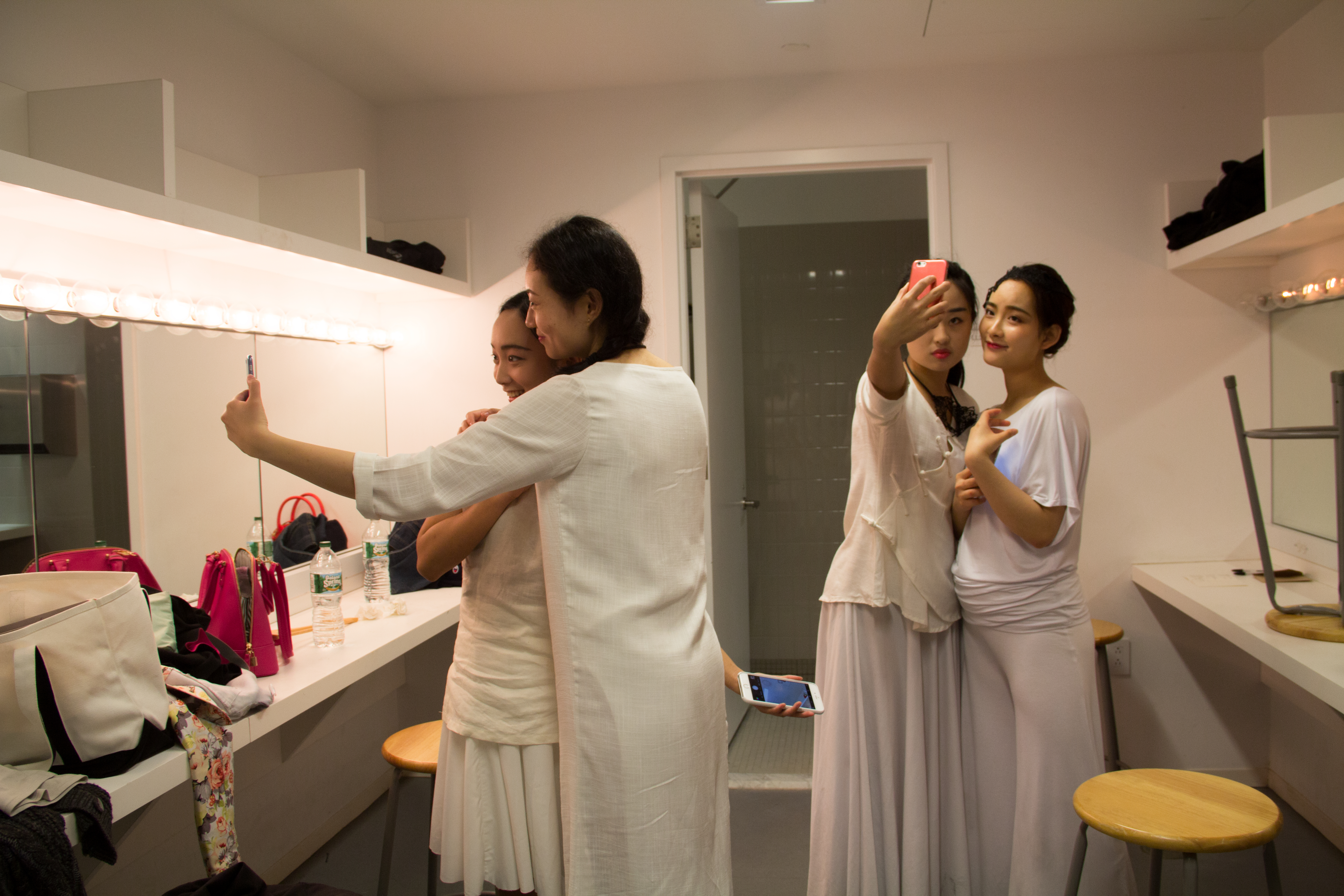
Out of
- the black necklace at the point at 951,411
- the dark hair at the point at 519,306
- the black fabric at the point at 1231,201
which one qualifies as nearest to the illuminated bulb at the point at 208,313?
the dark hair at the point at 519,306

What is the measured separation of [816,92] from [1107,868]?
7.80 feet

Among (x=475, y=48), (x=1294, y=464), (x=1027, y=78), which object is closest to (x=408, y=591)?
(x=475, y=48)

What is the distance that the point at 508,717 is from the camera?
49.9 inches

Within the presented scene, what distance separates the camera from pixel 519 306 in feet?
5.00

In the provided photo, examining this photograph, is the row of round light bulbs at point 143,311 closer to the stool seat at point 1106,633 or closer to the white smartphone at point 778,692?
the white smartphone at point 778,692

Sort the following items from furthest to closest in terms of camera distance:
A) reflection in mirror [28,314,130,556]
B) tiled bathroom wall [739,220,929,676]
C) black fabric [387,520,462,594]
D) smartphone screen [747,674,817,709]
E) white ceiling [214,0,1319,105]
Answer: tiled bathroom wall [739,220,929,676], black fabric [387,520,462,594], white ceiling [214,0,1319,105], reflection in mirror [28,314,130,556], smartphone screen [747,674,817,709]

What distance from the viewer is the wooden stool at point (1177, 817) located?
1447mm

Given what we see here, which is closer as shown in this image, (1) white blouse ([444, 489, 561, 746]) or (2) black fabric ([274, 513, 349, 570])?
(1) white blouse ([444, 489, 561, 746])

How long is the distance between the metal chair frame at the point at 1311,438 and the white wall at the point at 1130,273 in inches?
33.0

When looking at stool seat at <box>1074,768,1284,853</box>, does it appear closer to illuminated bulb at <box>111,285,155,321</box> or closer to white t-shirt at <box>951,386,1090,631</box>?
white t-shirt at <box>951,386,1090,631</box>

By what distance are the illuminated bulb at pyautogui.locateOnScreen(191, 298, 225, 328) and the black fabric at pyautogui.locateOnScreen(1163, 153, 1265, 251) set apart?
2.82 meters

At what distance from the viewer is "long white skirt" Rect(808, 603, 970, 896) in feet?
6.25

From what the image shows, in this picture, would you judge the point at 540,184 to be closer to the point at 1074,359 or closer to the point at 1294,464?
the point at 1074,359

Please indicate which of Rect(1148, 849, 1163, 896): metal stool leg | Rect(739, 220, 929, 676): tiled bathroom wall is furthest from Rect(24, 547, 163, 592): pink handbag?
Rect(739, 220, 929, 676): tiled bathroom wall
